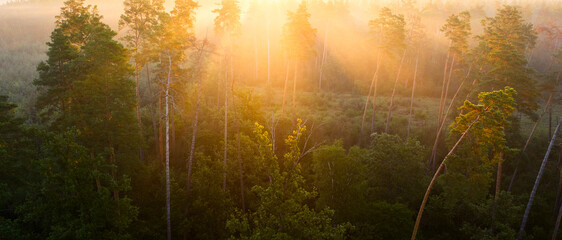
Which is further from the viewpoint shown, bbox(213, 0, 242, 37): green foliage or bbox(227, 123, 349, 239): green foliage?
bbox(213, 0, 242, 37): green foliage

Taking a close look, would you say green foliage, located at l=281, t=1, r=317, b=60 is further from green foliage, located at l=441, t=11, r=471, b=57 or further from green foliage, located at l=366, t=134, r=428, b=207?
green foliage, located at l=441, t=11, r=471, b=57

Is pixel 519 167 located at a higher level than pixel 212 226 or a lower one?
higher

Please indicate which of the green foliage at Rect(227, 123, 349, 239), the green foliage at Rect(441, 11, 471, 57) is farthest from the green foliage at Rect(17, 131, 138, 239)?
the green foliage at Rect(441, 11, 471, 57)

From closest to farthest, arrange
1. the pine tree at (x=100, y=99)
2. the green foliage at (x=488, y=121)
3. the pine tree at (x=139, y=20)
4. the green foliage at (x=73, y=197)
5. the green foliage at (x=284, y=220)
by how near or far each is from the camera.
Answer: the green foliage at (x=488, y=121) → the green foliage at (x=73, y=197) → the green foliage at (x=284, y=220) → the pine tree at (x=100, y=99) → the pine tree at (x=139, y=20)

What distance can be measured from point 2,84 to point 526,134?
66.8m

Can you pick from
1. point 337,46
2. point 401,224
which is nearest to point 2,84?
point 401,224

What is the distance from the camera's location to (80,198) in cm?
1500

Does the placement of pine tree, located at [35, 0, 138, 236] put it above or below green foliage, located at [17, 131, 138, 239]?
above

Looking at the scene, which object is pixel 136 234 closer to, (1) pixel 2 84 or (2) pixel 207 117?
(2) pixel 207 117

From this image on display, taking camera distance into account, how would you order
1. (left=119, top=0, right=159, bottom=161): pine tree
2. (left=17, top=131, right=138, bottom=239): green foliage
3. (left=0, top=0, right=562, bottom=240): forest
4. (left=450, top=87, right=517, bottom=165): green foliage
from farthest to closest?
(left=119, top=0, right=159, bottom=161): pine tree, (left=0, top=0, right=562, bottom=240): forest, (left=17, top=131, right=138, bottom=239): green foliage, (left=450, top=87, right=517, bottom=165): green foliage

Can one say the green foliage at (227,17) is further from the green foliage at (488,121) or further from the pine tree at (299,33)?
the green foliage at (488,121)

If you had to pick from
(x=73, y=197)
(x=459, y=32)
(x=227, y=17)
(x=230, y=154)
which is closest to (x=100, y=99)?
(x=73, y=197)

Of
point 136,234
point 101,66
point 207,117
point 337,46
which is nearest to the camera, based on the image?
point 101,66

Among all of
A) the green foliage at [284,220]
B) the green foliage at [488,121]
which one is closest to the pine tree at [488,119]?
the green foliage at [488,121]
